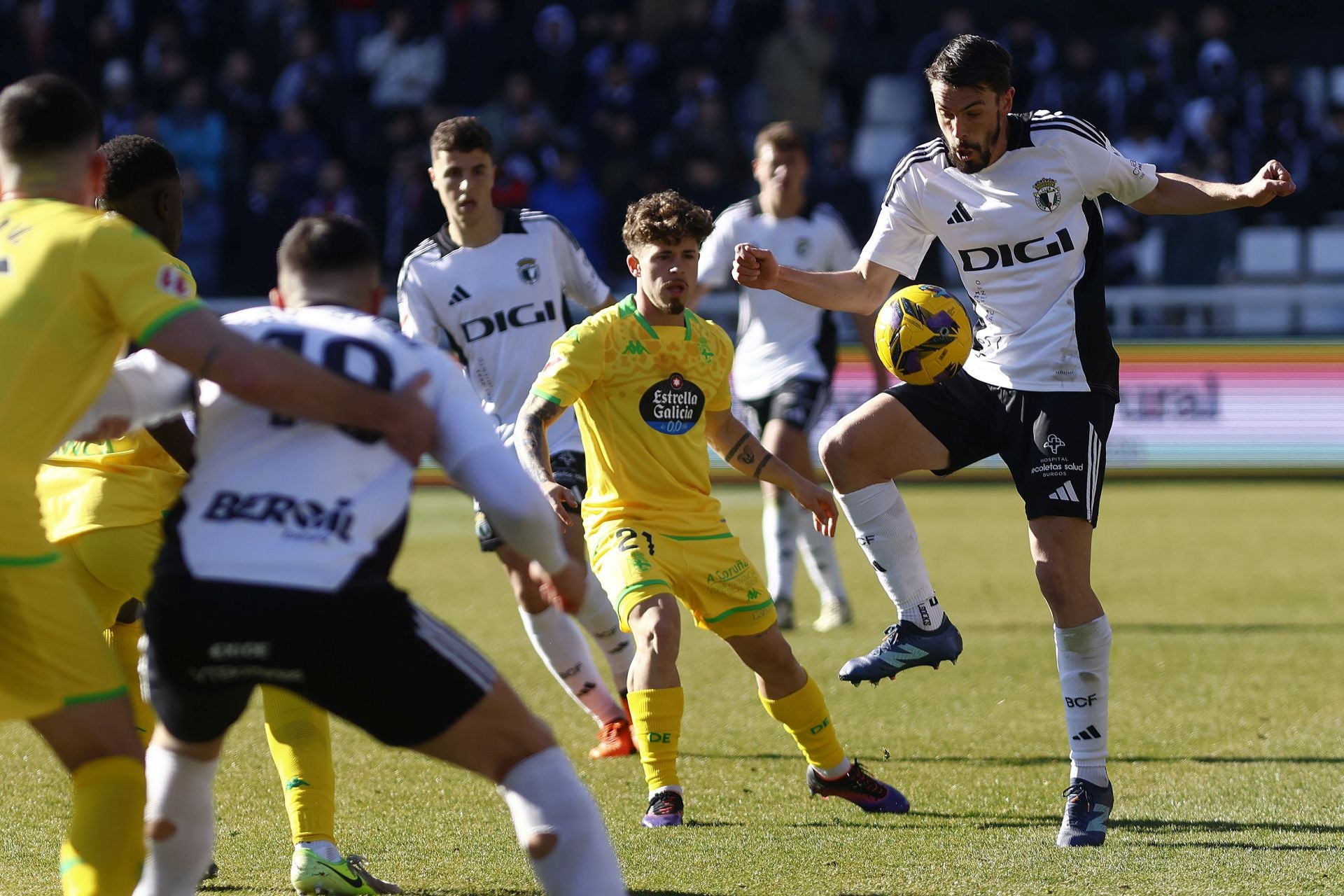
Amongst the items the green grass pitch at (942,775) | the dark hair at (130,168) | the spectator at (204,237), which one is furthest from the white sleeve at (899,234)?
the spectator at (204,237)

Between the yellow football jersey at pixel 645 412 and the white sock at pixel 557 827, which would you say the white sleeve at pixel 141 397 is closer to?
the white sock at pixel 557 827

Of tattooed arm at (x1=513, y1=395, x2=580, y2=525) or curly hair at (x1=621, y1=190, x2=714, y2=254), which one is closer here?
tattooed arm at (x1=513, y1=395, x2=580, y2=525)

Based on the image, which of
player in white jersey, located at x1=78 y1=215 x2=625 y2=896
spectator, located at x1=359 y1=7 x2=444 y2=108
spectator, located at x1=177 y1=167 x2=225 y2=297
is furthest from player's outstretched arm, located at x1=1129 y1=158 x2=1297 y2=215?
spectator, located at x1=359 y1=7 x2=444 y2=108

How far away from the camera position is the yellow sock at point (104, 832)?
11.4 feet

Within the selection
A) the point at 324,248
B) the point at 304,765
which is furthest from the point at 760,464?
the point at 324,248

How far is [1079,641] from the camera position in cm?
539

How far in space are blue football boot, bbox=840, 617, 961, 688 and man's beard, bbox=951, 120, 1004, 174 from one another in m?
1.52

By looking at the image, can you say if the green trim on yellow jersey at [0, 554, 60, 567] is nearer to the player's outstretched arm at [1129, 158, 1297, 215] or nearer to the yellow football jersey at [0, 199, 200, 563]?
the yellow football jersey at [0, 199, 200, 563]

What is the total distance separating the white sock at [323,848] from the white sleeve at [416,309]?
9.00 feet

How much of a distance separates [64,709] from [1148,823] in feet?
11.4

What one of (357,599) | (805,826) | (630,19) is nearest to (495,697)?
(357,599)

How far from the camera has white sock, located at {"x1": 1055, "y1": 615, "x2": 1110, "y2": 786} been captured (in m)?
5.34

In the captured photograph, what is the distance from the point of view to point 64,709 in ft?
11.5

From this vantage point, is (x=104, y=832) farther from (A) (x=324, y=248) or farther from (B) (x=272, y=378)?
(A) (x=324, y=248)
